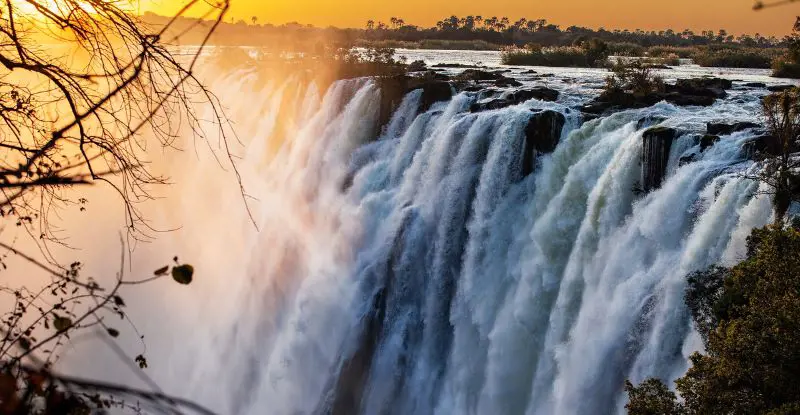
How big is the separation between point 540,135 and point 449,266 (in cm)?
→ 386

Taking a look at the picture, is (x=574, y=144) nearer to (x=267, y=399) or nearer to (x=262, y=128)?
(x=267, y=399)

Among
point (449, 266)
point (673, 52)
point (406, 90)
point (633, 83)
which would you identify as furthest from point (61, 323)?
point (673, 52)

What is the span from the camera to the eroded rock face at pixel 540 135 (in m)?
16.3

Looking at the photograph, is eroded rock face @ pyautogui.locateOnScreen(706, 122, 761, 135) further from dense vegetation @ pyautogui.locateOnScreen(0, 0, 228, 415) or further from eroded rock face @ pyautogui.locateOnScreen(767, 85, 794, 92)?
dense vegetation @ pyautogui.locateOnScreen(0, 0, 228, 415)

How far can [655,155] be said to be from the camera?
13078 mm

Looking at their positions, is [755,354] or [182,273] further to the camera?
[755,354]

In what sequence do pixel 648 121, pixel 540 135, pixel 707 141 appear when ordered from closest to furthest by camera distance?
pixel 707 141
pixel 648 121
pixel 540 135

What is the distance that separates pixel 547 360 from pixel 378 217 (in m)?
7.73

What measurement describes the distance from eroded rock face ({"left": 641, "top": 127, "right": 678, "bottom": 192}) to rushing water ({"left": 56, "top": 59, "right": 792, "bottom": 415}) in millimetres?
176

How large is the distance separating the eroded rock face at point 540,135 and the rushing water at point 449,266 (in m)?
0.23

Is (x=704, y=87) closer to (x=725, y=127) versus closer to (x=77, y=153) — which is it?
(x=725, y=127)

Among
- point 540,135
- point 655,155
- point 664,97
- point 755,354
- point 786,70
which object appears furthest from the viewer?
point 786,70

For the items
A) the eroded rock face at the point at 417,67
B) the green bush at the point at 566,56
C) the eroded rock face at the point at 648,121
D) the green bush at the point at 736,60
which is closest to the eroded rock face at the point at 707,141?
the eroded rock face at the point at 648,121

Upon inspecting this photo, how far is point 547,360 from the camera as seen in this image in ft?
43.6
